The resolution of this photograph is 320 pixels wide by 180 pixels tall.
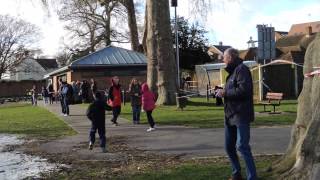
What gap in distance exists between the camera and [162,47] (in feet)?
101

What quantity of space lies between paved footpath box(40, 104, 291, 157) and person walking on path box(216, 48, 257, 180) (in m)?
3.89

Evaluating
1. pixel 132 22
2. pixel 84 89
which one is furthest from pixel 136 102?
pixel 132 22

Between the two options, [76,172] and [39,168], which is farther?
[39,168]

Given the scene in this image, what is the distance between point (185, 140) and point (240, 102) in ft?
22.6

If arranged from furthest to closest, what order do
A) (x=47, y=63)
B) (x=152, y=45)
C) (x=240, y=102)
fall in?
1. (x=47, y=63)
2. (x=152, y=45)
3. (x=240, y=102)

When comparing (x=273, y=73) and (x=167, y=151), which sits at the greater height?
(x=273, y=73)

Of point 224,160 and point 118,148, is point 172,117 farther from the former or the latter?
point 224,160

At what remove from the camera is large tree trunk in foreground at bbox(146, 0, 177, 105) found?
30.6m

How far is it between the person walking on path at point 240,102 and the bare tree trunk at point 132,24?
41.1m

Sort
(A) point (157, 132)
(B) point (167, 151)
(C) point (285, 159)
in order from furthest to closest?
(A) point (157, 132)
(B) point (167, 151)
(C) point (285, 159)

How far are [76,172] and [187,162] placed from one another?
6.79 ft

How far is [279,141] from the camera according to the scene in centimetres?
1380

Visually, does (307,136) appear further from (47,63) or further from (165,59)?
(47,63)

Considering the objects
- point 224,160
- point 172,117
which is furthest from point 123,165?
point 172,117
